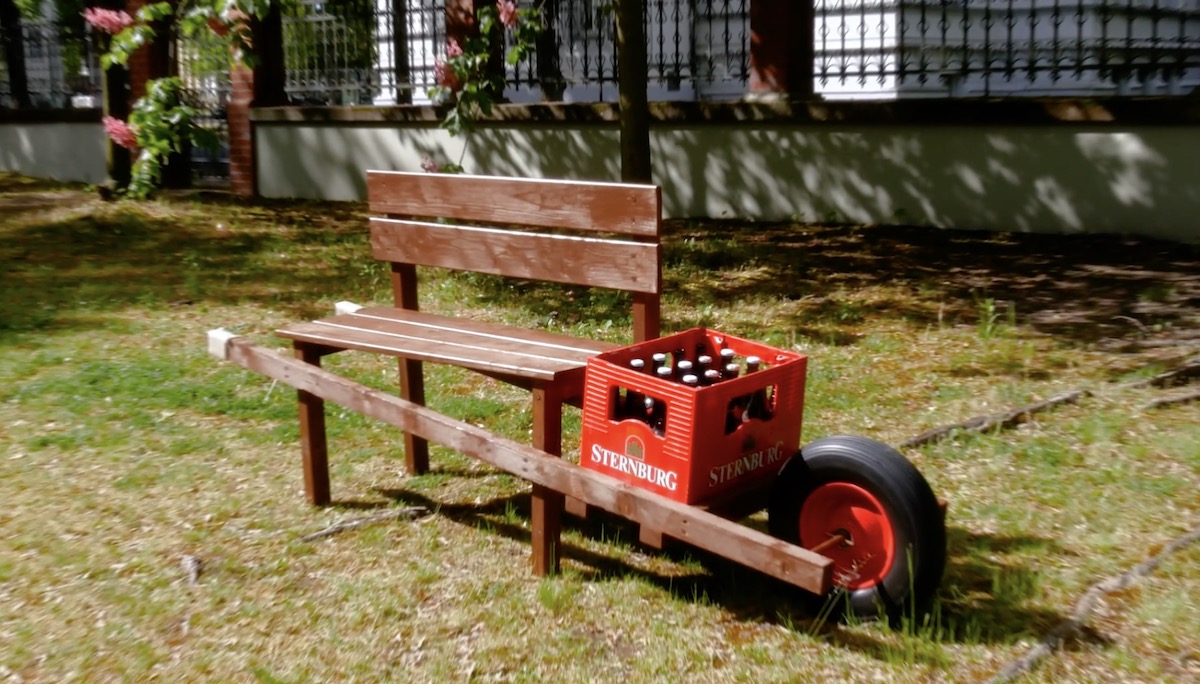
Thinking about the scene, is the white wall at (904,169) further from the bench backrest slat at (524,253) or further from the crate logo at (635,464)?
the crate logo at (635,464)

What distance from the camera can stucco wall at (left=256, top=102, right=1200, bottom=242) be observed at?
8.92 meters

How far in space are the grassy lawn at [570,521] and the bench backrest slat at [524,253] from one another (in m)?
0.94

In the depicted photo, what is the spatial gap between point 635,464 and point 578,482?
205 mm

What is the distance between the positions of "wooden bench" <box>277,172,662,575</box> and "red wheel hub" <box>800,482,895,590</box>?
2.87 feet

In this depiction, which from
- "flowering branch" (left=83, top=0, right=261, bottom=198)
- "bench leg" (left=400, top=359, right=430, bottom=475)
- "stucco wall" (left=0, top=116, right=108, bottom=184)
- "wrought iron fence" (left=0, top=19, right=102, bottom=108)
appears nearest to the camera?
"bench leg" (left=400, top=359, right=430, bottom=475)

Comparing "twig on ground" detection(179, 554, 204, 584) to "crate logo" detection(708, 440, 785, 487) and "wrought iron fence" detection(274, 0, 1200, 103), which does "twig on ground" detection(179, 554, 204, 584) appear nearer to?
"crate logo" detection(708, 440, 785, 487)

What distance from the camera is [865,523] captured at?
12.3 feet

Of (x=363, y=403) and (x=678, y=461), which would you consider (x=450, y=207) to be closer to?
(x=363, y=403)

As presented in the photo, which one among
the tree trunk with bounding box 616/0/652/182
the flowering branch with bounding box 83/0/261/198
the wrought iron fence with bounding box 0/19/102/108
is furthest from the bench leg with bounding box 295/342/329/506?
the wrought iron fence with bounding box 0/19/102/108

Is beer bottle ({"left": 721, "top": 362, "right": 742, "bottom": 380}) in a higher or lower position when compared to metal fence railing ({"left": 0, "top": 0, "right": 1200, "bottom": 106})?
lower

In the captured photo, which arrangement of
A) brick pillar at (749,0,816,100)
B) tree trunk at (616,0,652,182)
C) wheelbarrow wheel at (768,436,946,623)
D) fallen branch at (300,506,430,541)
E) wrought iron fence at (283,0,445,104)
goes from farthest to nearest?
wrought iron fence at (283,0,445,104), brick pillar at (749,0,816,100), tree trunk at (616,0,652,182), fallen branch at (300,506,430,541), wheelbarrow wheel at (768,436,946,623)

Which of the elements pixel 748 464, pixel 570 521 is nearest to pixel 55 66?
pixel 570 521

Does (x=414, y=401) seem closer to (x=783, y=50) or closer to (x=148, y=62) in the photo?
(x=783, y=50)

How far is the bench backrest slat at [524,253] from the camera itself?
4.50 m
